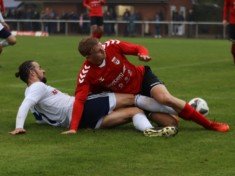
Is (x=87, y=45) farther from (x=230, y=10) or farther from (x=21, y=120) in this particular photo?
(x=230, y=10)

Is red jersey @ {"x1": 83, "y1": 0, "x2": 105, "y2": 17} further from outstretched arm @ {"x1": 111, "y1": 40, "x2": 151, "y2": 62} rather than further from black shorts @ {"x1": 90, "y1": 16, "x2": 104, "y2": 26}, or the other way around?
outstretched arm @ {"x1": 111, "y1": 40, "x2": 151, "y2": 62}

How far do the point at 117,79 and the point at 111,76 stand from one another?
9cm

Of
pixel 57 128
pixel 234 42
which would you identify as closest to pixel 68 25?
pixel 234 42

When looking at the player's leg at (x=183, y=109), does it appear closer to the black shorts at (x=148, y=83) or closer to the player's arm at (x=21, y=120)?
the black shorts at (x=148, y=83)

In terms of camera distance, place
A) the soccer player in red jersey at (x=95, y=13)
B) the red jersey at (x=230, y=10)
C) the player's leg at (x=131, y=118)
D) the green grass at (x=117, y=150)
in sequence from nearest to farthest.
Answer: the green grass at (x=117, y=150) → the player's leg at (x=131, y=118) → the red jersey at (x=230, y=10) → the soccer player in red jersey at (x=95, y=13)

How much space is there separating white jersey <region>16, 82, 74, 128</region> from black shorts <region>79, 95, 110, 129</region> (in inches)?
7.5

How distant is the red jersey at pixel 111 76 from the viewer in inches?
332

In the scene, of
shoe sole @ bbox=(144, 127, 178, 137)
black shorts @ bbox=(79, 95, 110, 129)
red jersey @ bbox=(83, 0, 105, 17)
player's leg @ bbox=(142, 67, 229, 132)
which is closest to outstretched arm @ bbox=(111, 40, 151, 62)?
player's leg @ bbox=(142, 67, 229, 132)

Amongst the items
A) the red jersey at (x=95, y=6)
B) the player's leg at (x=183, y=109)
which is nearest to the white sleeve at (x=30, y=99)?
the player's leg at (x=183, y=109)

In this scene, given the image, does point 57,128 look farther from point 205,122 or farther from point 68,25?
point 68,25

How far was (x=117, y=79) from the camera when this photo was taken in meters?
8.60

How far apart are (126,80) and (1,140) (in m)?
1.69

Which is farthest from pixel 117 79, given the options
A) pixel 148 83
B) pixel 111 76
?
pixel 148 83

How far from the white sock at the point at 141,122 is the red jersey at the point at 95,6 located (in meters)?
16.9
